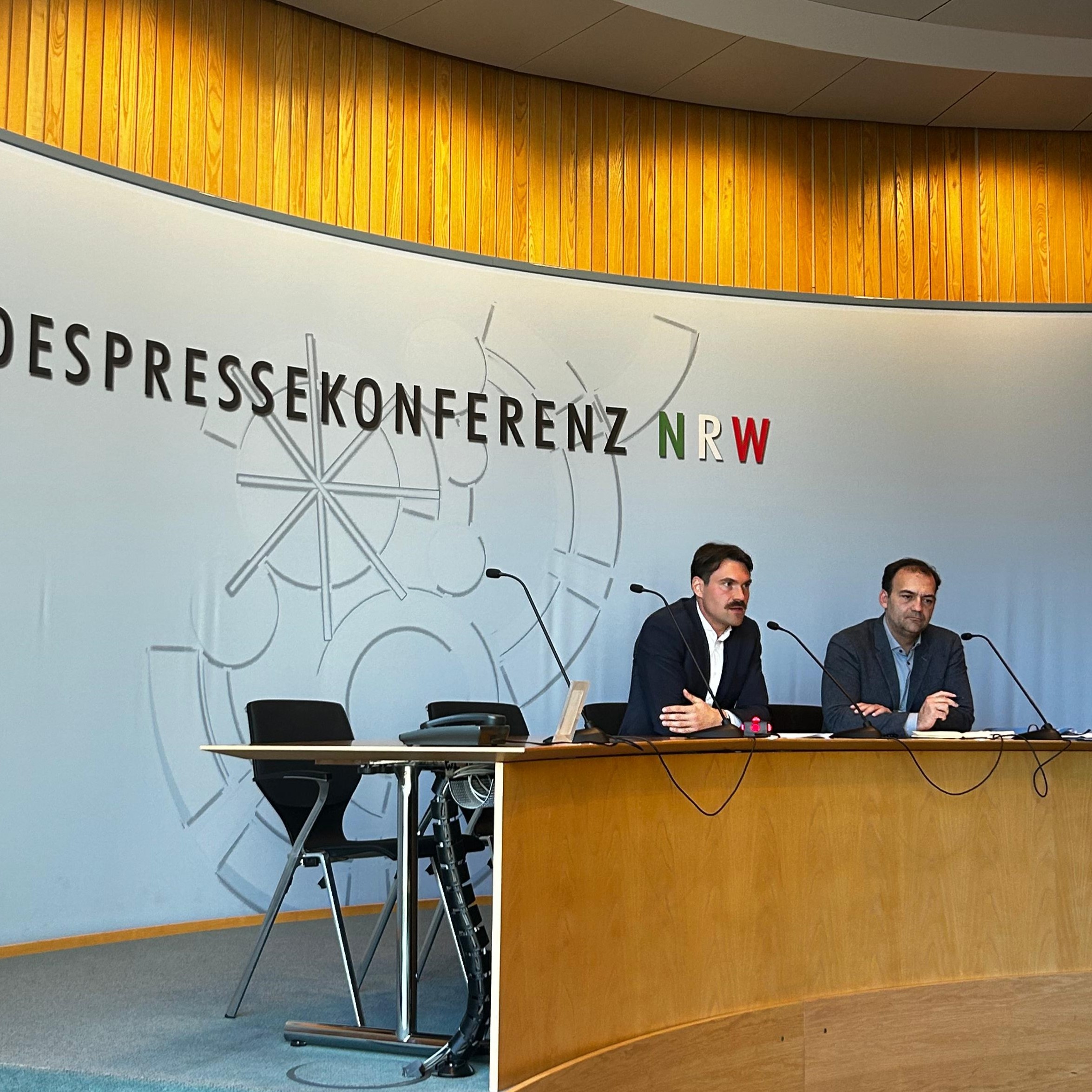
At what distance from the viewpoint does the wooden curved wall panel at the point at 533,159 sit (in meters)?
4.76

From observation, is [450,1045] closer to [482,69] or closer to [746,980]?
[746,980]

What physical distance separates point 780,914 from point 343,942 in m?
1.13

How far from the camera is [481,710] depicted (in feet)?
15.1

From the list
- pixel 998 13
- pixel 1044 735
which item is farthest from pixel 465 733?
pixel 998 13

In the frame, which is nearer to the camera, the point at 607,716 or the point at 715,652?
the point at 715,652

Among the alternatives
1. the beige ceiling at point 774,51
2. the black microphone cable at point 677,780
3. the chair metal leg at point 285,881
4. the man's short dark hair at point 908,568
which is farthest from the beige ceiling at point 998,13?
the chair metal leg at point 285,881

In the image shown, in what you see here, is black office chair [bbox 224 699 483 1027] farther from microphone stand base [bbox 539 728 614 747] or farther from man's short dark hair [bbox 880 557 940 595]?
man's short dark hair [bbox 880 557 940 595]

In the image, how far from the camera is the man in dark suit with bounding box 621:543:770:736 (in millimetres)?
3959

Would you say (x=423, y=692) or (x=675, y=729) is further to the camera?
(x=423, y=692)

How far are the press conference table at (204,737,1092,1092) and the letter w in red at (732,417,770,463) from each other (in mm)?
2545

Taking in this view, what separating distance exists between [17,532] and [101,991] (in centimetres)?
155

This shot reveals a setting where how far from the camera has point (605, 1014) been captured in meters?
2.76

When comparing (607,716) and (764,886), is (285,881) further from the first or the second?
(607,716)

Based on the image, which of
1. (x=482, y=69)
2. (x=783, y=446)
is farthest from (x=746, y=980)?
(x=482, y=69)
